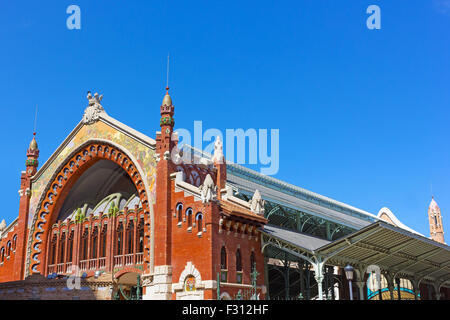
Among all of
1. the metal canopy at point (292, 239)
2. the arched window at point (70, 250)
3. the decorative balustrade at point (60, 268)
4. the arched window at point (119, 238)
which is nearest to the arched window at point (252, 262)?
the metal canopy at point (292, 239)

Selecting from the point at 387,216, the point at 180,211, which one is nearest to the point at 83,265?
the point at 180,211

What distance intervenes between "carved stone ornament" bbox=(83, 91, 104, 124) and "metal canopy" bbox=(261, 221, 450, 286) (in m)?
18.7

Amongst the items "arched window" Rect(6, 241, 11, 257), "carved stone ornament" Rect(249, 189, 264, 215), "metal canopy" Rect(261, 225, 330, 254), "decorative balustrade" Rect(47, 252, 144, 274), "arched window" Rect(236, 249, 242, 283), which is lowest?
"arched window" Rect(236, 249, 242, 283)

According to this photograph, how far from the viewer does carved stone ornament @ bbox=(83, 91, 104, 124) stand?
2021 inches

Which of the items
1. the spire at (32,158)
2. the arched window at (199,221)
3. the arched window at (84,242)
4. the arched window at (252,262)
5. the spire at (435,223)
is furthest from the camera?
the spire at (435,223)

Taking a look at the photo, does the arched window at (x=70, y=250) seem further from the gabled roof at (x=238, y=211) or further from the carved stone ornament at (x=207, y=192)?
the carved stone ornament at (x=207, y=192)

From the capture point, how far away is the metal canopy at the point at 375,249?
137 feet

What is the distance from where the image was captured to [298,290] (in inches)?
2377

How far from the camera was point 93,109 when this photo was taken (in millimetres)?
51875

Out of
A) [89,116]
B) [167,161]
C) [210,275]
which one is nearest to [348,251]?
[210,275]

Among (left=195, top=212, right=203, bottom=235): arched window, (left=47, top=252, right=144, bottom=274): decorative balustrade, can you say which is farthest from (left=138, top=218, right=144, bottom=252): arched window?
(left=195, top=212, right=203, bottom=235): arched window

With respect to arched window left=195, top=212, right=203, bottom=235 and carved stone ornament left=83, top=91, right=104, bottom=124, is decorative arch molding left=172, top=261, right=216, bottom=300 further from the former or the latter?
carved stone ornament left=83, top=91, right=104, bottom=124

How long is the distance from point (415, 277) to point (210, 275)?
27072 millimetres

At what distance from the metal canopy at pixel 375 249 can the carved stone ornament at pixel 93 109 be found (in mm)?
18718
